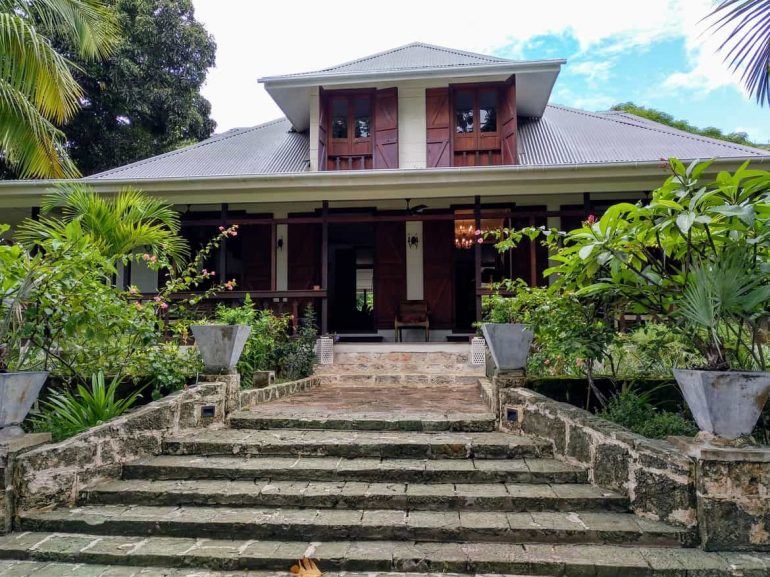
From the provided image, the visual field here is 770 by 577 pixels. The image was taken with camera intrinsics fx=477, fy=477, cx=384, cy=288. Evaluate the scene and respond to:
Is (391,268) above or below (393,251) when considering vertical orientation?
below

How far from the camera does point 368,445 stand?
141 inches

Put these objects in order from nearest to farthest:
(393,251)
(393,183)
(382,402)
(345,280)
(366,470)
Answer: (366,470) → (382,402) → (393,183) → (393,251) → (345,280)

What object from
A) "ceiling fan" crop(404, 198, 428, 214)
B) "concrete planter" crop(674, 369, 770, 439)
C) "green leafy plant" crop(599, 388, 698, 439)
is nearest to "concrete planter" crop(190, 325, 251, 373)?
"green leafy plant" crop(599, 388, 698, 439)

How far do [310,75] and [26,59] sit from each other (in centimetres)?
507

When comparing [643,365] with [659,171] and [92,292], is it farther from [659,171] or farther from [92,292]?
[92,292]

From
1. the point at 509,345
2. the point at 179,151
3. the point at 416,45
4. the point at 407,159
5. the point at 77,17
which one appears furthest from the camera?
the point at 416,45

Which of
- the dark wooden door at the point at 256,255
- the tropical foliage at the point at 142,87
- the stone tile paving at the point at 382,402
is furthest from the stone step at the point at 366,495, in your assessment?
the tropical foliage at the point at 142,87

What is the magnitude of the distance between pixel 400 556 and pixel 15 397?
2.60 meters

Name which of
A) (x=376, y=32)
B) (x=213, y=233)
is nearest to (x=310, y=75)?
(x=213, y=233)

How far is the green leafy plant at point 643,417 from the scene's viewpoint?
3371mm

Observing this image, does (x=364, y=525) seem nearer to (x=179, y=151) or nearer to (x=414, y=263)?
(x=414, y=263)

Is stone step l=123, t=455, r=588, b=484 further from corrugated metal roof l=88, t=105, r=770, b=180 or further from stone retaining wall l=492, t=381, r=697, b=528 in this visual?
corrugated metal roof l=88, t=105, r=770, b=180

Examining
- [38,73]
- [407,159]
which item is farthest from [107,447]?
[407,159]

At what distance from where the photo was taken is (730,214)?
244cm
